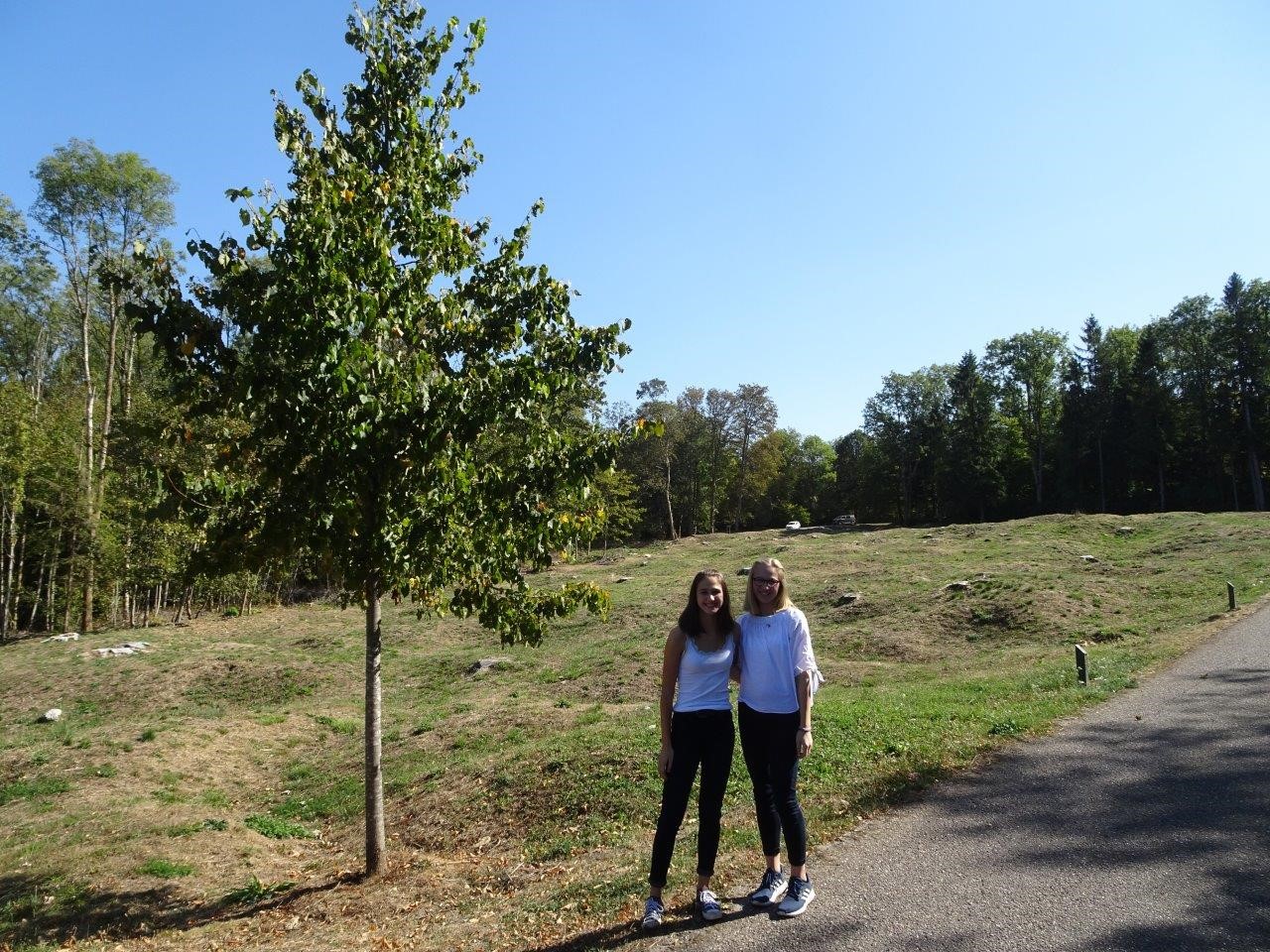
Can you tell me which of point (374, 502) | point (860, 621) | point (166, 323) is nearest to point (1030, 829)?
point (374, 502)

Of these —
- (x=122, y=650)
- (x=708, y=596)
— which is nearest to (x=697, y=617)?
(x=708, y=596)

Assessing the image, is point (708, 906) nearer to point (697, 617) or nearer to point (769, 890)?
point (769, 890)

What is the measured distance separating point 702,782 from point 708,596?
3.76ft

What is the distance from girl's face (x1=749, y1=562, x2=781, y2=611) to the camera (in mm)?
4824

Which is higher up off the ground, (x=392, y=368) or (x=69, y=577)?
(x=392, y=368)

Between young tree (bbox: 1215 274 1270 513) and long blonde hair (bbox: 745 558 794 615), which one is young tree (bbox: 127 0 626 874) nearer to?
long blonde hair (bbox: 745 558 794 615)

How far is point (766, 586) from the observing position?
15.8 ft

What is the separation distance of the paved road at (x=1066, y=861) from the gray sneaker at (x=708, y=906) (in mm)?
100

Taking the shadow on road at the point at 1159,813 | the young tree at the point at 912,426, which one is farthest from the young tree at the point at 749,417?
the shadow on road at the point at 1159,813

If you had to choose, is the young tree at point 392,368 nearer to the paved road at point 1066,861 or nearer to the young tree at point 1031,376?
the paved road at point 1066,861

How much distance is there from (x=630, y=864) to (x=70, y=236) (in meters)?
29.8

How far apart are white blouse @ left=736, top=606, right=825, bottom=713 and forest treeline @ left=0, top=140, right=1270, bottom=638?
8.70ft

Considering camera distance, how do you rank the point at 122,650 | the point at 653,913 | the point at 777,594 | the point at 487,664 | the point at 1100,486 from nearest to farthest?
the point at 653,913 < the point at 777,594 < the point at 487,664 < the point at 122,650 < the point at 1100,486

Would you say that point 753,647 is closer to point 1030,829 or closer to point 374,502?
point 1030,829
